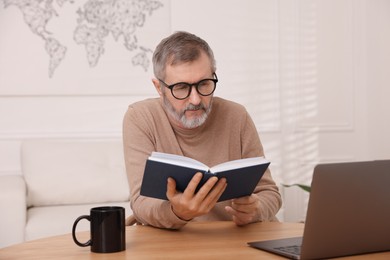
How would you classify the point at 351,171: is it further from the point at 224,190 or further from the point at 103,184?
the point at 103,184

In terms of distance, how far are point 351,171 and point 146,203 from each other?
2.58 ft

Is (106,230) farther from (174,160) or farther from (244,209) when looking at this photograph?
(244,209)

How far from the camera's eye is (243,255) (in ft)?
4.60

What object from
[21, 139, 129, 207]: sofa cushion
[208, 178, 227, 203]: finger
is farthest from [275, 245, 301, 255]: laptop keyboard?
[21, 139, 129, 207]: sofa cushion

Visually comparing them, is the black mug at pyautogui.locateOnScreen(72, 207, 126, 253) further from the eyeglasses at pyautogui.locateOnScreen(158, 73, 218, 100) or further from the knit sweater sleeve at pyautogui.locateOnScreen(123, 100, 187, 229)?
the eyeglasses at pyautogui.locateOnScreen(158, 73, 218, 100)

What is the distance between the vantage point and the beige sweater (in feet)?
6.67

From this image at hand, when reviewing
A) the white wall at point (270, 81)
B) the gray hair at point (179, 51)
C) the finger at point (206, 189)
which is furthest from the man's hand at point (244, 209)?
the white wall at point (270, 81)

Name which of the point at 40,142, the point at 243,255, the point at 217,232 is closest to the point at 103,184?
the point at 40,142

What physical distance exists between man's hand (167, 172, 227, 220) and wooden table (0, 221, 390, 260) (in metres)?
0.08

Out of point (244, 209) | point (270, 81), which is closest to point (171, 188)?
point (244, 209)

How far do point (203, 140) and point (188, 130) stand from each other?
0.06m

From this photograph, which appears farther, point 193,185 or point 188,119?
point 188,119

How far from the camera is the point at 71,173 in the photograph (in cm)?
367

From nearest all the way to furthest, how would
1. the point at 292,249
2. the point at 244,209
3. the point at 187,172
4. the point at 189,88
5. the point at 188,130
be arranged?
the point at 292,249
the point at 187,172
the point at 244,209
the point at 189,88
the point at 188,130
